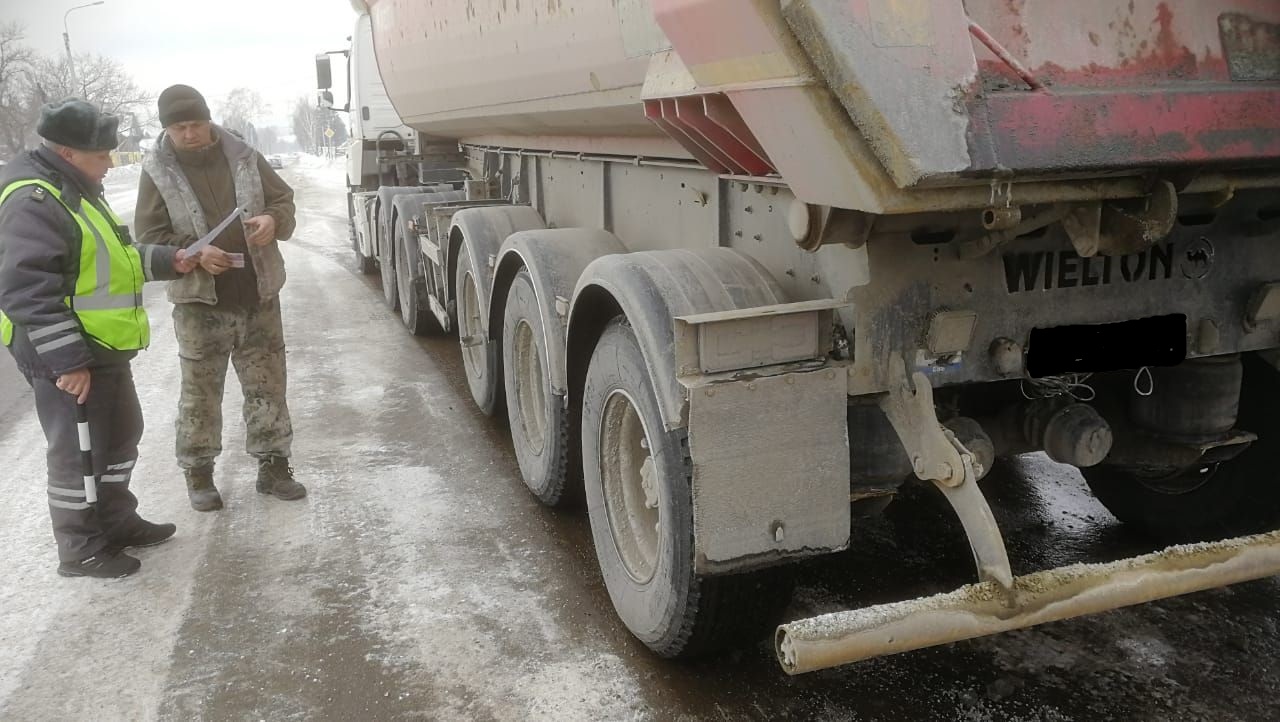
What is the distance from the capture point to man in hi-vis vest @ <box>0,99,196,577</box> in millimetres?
3674

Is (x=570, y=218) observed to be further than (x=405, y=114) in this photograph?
No

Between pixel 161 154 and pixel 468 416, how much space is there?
2403 mm

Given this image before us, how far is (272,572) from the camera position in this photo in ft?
12.9

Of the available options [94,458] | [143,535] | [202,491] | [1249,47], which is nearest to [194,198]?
[94,458]

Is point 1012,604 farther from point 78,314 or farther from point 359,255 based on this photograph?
point 359,255

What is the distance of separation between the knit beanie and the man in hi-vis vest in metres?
0.22

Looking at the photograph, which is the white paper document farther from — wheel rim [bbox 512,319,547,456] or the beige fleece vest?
wheel rim [bbox 512,319,547,456]

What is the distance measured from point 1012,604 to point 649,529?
1.39 metres

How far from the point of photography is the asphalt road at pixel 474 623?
296 cm

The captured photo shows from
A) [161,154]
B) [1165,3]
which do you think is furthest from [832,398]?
[161,154]

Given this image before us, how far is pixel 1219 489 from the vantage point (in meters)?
3.64

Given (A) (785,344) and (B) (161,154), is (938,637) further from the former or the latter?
(B) (161,154)

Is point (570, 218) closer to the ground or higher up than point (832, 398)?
higher up

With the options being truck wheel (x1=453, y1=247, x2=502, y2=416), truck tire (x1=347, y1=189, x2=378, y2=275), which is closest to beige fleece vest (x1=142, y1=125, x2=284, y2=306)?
truck wheel (x1=453, y1=247, x2=502, y2=416)
